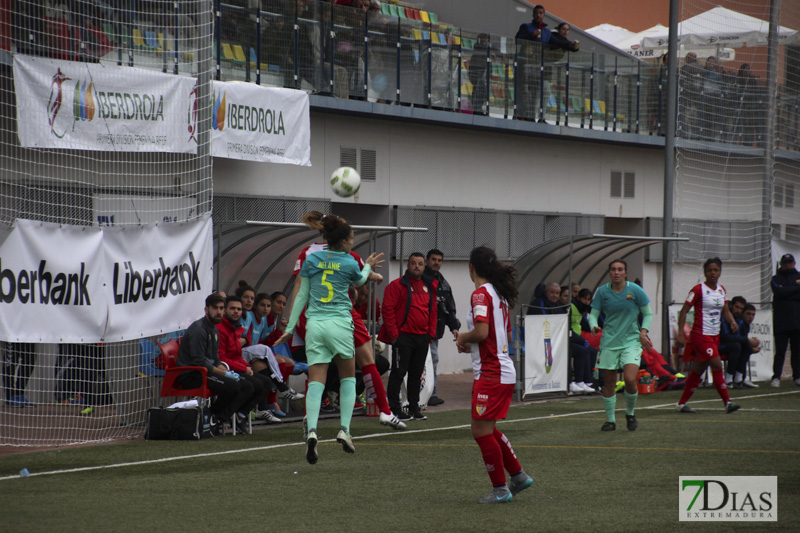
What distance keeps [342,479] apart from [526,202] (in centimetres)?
1511

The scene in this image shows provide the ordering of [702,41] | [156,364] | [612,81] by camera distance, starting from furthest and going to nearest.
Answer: [702,41] → [612,81] → [156,364]

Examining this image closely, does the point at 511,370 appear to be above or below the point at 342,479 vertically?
above

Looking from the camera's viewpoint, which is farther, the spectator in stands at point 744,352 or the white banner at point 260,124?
the spectator in stands at point 744,352

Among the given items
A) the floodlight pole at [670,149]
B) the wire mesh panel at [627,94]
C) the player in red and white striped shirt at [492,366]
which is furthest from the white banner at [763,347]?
the player in red and white striped shirt at [492,366]

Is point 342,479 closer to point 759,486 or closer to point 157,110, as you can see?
point 759,486

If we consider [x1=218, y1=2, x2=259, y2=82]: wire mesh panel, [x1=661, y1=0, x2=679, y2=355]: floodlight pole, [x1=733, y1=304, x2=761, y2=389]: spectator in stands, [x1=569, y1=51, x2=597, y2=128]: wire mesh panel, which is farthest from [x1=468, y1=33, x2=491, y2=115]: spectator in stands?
[x1=733, y1=304, x2=761, y2=389]: spectator in stands

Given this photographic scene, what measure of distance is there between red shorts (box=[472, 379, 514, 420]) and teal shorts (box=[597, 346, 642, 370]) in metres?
4.83

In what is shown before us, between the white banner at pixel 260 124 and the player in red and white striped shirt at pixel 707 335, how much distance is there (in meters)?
6.84

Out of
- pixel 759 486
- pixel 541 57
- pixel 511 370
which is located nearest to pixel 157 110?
pixel 511 370

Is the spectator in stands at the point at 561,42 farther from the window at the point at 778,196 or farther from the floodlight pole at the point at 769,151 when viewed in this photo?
the window at the point at 778,196

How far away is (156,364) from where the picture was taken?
12.4m

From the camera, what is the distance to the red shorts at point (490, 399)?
25.4ft

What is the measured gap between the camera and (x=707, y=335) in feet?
47.5

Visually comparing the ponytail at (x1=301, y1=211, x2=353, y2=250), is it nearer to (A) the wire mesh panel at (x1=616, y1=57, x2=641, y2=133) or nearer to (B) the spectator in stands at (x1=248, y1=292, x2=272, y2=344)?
(B) the spectator in stands at (x1=248, y1=292, x2=272, y2=344)
